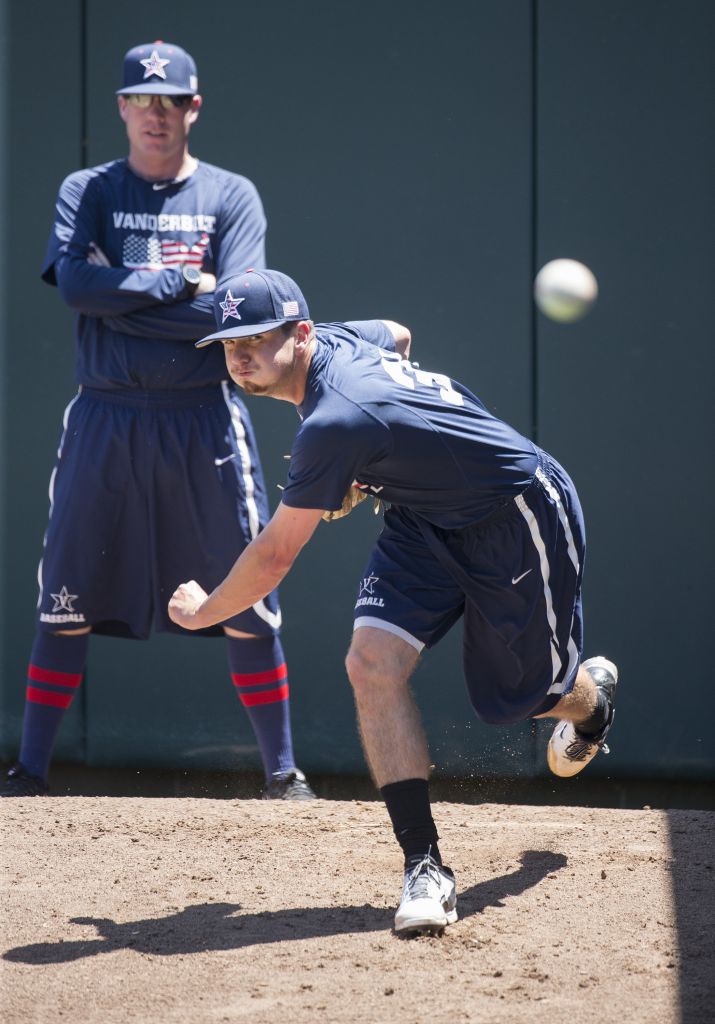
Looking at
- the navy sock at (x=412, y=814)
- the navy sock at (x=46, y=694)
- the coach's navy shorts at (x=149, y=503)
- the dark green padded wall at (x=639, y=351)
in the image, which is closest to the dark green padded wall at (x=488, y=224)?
the dark green padded wall at (x=639, y=351)

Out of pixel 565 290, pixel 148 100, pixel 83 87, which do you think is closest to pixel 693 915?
pixel 565 290

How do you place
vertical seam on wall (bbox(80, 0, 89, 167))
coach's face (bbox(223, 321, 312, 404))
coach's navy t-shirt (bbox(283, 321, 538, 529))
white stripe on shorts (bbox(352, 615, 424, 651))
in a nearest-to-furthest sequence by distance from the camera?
1. coach's navy t-shirt (bbox(283, 321, 538, 529))
2. coach's face (bbox(223, 321, 312, 404))
3. white stripe on shorts (bbox(352, 615, 424, 651))
4. vertical seam on wall (bbox(80, 0, 89, 167))

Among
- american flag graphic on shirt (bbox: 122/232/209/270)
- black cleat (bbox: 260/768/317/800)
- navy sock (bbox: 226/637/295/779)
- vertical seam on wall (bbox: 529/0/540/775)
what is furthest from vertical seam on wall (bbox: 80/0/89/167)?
black cleat (bbox: 260/768/317/800)

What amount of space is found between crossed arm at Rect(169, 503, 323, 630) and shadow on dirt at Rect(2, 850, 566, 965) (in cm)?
80

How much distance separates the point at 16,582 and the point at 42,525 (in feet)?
0.93

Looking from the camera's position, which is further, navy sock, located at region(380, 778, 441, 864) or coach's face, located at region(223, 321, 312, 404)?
navy sock, located at region(380, 778, 441, 864)

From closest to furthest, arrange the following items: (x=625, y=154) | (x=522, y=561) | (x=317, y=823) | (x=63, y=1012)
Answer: (x=63, y=1012) < (x=522, y=561) < (x=317, y=823) < (x=625, y=154)

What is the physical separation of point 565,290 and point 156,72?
197 centimetres

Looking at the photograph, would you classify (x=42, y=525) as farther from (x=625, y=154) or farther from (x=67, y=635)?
(x=625, y=154)

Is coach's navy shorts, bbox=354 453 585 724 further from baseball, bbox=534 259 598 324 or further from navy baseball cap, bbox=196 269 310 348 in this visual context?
baseball, bbox=534 259 598 324

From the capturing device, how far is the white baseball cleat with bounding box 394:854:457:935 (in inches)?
146

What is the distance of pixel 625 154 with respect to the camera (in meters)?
6.17

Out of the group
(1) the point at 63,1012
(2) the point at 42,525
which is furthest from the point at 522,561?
(2) the point at 42,525

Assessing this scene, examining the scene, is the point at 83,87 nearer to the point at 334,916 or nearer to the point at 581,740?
the point at 581,740
